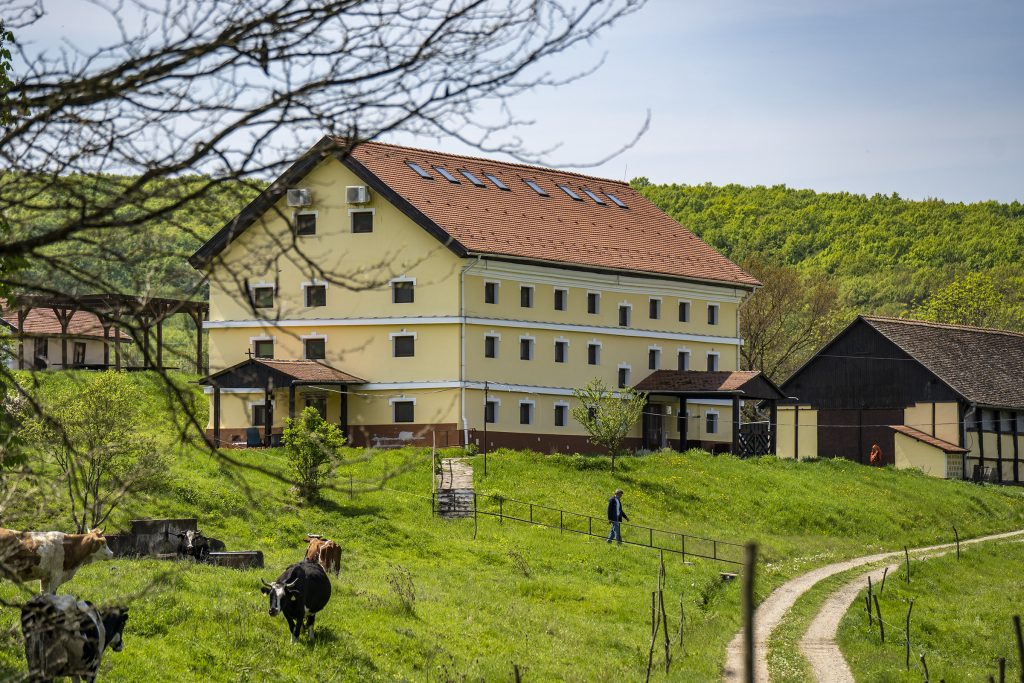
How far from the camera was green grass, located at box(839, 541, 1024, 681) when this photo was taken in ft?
84.7

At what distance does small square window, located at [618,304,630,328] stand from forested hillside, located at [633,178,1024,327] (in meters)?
47.6

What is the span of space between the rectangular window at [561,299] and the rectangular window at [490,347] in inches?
121

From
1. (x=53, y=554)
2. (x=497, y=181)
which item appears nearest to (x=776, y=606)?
(x=53, y=554)

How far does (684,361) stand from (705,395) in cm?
379

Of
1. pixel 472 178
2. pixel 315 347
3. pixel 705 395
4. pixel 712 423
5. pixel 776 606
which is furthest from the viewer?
pixel 712 423

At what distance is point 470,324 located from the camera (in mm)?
50625

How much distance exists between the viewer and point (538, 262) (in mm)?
51969

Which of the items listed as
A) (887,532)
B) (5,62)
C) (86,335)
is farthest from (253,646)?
(887,532)

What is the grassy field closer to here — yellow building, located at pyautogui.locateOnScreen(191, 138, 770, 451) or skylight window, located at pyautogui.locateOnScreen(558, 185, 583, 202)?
yellow building, located at pyautogui.locateOnScreen(191, 138, 770, 451)

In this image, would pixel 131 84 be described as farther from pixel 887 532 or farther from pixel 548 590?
pixel 887 532

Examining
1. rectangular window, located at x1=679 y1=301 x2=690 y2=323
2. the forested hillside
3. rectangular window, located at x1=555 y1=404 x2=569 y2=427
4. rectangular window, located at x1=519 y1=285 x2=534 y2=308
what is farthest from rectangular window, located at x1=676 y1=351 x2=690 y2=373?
the forested hillside

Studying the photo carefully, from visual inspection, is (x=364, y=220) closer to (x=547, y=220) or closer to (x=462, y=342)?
(x=462, y=342)

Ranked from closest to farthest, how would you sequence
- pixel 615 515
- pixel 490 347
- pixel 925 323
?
pixel 615 515, pixel 490 347, pixel 925 323

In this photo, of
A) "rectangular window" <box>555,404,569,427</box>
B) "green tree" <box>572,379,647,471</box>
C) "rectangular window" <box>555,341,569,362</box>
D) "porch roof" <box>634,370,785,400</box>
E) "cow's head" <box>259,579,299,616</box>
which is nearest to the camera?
"cow's head" <box>259,579,299,616</box>
